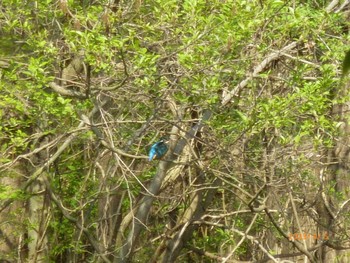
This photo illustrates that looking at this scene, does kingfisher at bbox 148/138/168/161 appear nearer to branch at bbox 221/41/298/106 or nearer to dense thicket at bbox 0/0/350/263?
dense thicket at bbox 0/0/350/263

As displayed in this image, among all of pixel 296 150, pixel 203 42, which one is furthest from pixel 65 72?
pixel 296 150

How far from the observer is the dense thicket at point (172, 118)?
5.77m

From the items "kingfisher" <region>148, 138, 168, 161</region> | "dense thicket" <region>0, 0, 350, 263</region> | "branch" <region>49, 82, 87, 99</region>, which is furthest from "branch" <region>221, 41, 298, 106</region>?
"branch" <region>49, 82, 87, 99</region>

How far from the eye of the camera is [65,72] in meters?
7.24

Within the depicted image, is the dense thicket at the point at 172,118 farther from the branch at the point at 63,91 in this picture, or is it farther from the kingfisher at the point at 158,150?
the kingfisher at the point at 158,150

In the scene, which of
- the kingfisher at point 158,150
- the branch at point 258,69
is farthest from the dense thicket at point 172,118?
the kingfisher at point 158,150

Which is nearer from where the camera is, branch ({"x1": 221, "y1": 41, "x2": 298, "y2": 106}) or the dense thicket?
the dense thicket

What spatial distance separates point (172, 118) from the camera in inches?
259

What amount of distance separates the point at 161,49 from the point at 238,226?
2.87 meters

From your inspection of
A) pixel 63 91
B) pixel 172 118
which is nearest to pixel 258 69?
pixel 172 118

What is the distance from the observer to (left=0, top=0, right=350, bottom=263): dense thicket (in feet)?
18.9

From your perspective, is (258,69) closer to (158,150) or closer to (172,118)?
(172,118)

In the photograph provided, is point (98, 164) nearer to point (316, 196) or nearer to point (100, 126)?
point (100, 126)

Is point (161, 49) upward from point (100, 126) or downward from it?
upward
